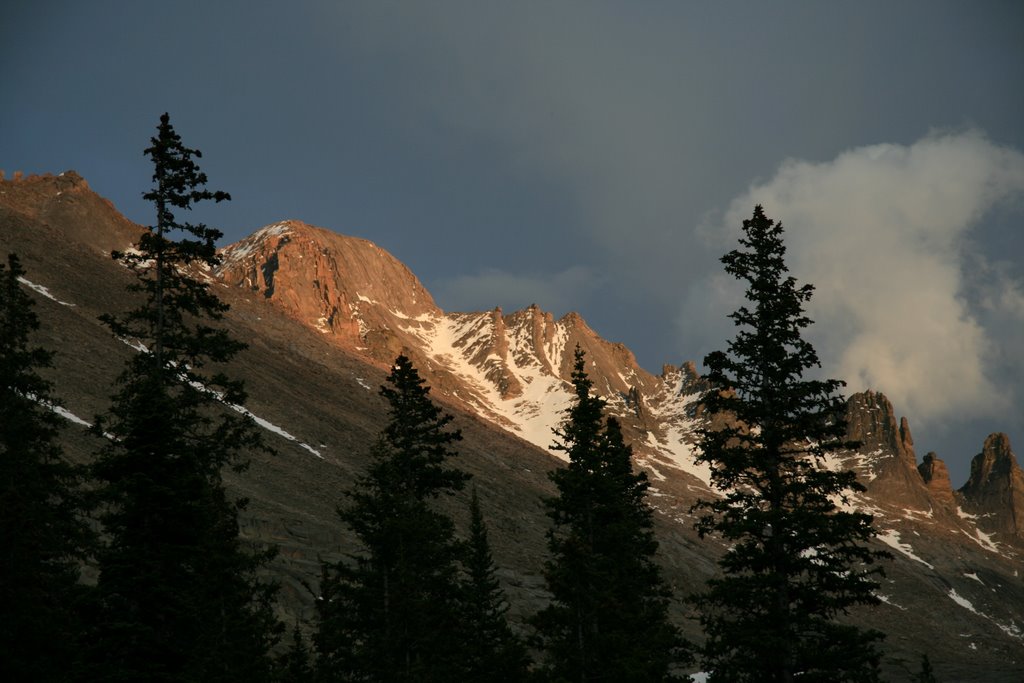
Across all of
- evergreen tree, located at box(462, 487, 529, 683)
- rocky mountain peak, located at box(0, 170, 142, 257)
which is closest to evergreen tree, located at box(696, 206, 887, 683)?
evergreen tree, located at box(462, 487, 529, 683)

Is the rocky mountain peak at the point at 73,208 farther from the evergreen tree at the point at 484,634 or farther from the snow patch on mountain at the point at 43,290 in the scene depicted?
the evergreen tree at the point at 484,634

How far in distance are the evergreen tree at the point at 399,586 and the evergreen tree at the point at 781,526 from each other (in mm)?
9595

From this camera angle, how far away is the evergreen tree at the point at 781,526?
17.5 m

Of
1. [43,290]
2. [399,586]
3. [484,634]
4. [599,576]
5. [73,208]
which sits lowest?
[484,634]

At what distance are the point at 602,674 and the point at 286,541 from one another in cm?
4793

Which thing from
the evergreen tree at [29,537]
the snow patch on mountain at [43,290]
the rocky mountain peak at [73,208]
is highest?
the rocky mountain peak at [73,208]

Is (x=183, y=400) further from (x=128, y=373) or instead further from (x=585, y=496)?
(x=585, y=496)

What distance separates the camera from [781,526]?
17984mm

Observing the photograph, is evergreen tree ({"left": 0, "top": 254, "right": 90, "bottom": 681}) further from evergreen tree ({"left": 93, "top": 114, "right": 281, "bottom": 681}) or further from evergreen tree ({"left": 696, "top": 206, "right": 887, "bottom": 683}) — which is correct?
evergreen tree ({"left": 696, "top": 206, "right": 887, "bottom": 683})

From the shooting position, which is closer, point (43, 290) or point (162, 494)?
point (162, 494)

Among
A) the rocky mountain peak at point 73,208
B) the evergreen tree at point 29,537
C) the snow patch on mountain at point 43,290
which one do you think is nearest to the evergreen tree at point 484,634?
the evergreen tree at point 29,537

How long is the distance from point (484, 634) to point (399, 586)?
6191 millimetres

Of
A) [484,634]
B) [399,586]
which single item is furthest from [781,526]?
[484,634]

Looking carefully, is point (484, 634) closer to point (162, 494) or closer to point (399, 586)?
point (399, 586)
